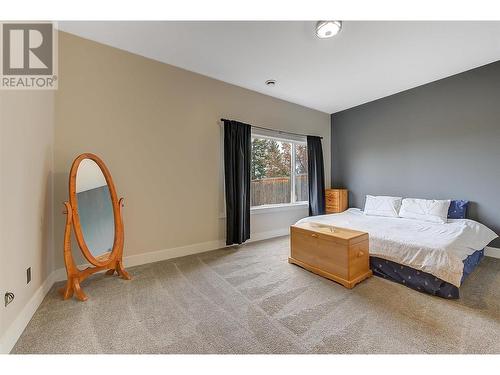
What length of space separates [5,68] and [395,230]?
381 centimetres

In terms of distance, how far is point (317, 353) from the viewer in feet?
3.97

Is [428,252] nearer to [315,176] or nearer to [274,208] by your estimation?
[274,208]

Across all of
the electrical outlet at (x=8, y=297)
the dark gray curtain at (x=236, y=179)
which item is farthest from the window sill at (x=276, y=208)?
the electrical outlet at (x=8, y=297)

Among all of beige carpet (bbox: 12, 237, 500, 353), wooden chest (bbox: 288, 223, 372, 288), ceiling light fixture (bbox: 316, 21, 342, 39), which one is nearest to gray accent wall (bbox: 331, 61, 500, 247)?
beige carpet (bbox: 12, 237, 500, 353)

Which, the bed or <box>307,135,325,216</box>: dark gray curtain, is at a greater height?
<box>307,135,325,216</box>: dark gray curtain

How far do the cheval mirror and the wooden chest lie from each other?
190cm

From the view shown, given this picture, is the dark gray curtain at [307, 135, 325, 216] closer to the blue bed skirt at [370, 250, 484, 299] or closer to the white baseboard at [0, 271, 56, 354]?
the blue bed skirt at [370, 250, 484, 299]

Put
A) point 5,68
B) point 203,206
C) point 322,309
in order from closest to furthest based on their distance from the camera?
point 5,68, point 322,309, point 203,206

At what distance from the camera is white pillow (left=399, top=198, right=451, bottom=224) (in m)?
2.84

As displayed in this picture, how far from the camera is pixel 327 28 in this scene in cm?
194

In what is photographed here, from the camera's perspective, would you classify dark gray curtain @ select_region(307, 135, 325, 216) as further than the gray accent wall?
Yes

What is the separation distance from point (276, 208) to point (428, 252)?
2.15m

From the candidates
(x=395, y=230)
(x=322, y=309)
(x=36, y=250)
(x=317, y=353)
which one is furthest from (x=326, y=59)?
(x=36, y=250)

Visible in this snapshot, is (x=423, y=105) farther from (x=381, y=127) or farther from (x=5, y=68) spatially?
(x=5, y=68)
